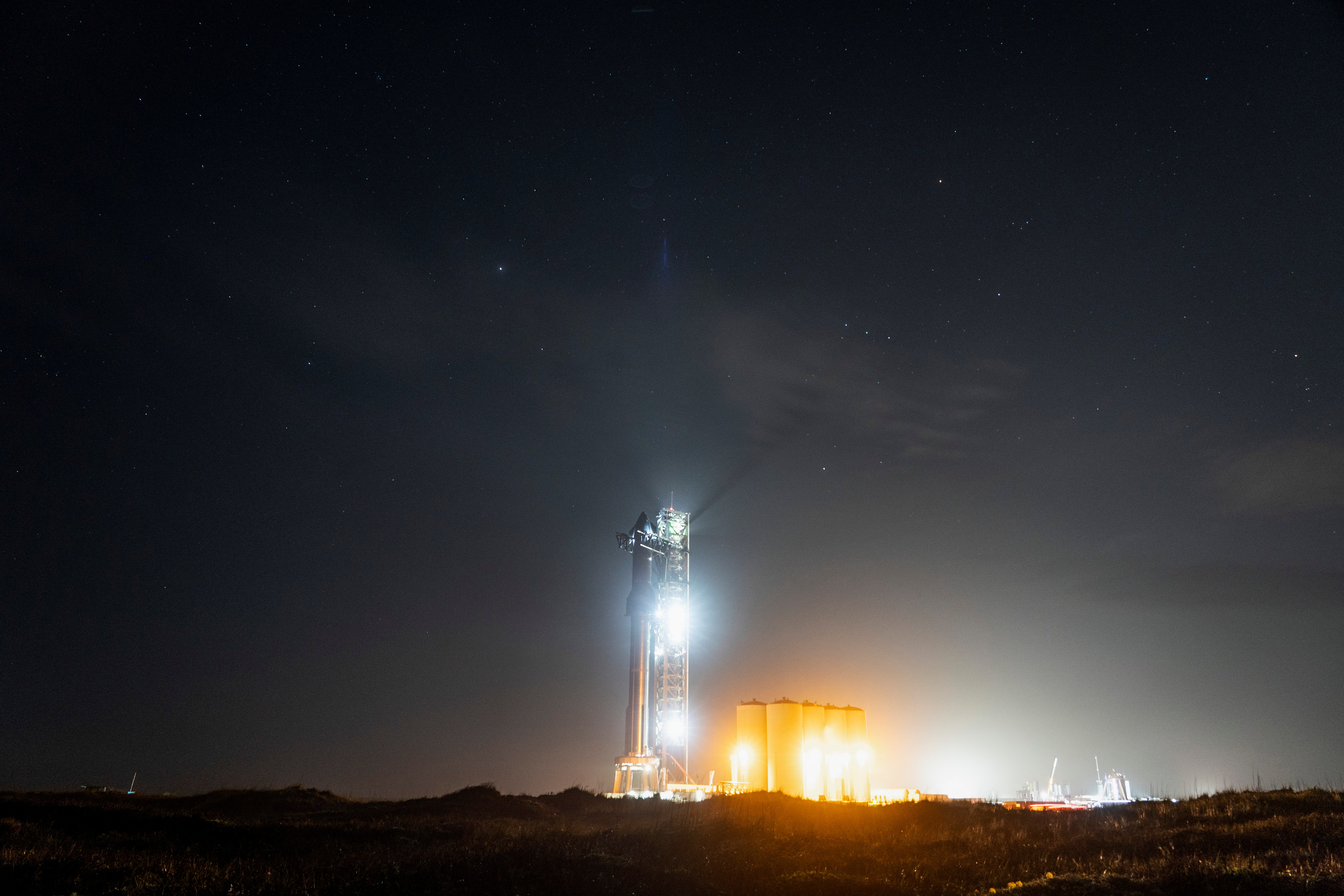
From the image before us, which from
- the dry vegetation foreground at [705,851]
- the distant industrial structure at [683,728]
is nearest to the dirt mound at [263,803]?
the dry vegetation foreground at [705,851]

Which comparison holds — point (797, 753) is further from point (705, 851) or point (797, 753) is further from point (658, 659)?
point (705, 851)

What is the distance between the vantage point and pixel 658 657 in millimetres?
37375

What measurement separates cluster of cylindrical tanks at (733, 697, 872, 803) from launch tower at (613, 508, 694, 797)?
4289mm

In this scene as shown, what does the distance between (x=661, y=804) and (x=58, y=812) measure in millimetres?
15874

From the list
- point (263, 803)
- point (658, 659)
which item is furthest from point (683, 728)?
point (263, 803)

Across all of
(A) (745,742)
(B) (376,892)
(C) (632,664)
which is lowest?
(B) (376,892)

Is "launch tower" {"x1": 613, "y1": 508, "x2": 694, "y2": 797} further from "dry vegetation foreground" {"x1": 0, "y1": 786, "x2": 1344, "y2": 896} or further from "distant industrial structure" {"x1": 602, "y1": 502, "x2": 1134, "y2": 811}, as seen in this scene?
"dry vegetation foreground" {"x1": 0, "y1": 786, "x2": 1344, "y2": 896}

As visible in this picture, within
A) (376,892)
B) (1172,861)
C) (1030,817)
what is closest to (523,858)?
(376,892)

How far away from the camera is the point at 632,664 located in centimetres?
3700

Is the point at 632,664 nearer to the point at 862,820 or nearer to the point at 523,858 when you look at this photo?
the point at 862,820

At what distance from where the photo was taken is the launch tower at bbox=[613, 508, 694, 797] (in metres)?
34.9

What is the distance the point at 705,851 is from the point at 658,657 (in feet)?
72.3

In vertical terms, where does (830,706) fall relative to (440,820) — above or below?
above

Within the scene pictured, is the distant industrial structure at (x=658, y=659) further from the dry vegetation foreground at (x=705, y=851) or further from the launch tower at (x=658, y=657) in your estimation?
the dry vegetation foreground at (x=705, y=851)
